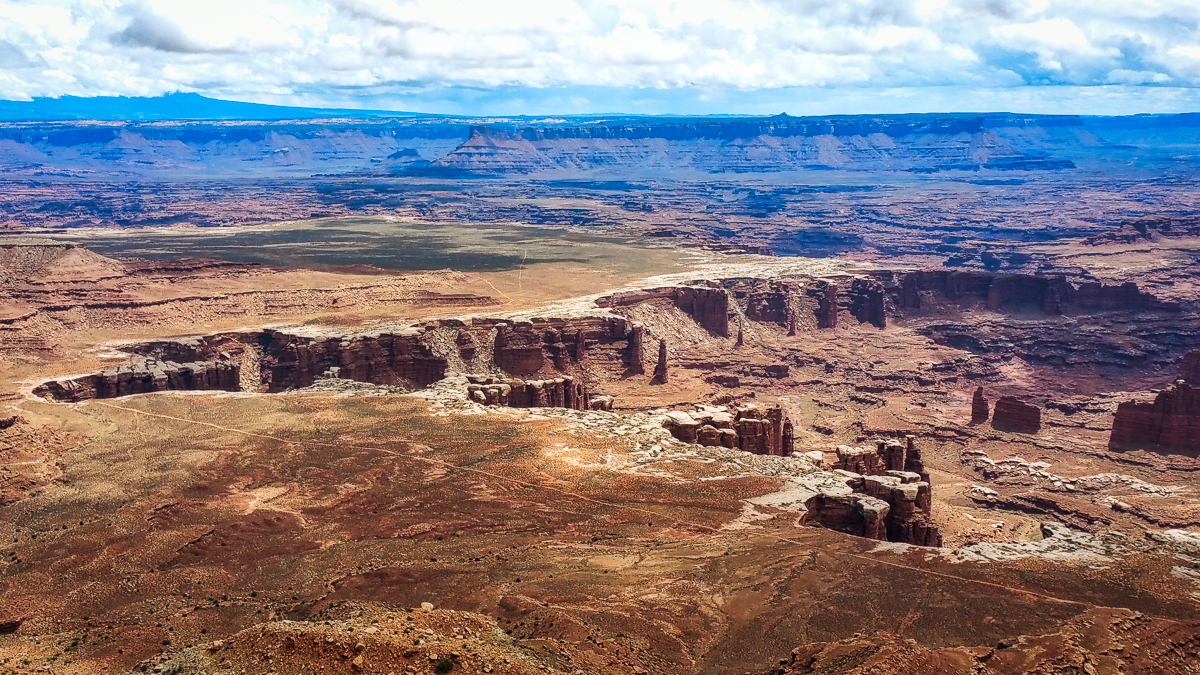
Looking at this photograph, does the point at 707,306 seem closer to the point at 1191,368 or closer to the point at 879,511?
the point at 1191,368

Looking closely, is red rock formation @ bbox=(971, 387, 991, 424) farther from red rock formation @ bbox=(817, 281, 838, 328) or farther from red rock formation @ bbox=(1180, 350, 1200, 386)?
red rock formation @ bbox=(817, 281, 838, 328)

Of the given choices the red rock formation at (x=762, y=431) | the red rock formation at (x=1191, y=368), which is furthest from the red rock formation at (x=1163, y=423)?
the red rock formation at (x=762, y=431)

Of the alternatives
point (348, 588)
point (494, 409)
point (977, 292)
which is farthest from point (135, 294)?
point (977, 292)

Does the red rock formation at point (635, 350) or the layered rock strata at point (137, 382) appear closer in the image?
the layered rock strata at point (137, 382)

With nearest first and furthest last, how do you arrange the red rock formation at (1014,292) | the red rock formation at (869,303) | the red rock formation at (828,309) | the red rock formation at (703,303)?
the red rock formation at (703,303) → the red rock formation at (1014,292) → the red rock formation at (828,309) → the red rock formation at (869,303)

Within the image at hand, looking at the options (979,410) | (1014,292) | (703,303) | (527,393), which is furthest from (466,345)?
(1014,292)

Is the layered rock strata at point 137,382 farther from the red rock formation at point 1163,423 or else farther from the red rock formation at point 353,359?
the red rock formation at point 1163,423

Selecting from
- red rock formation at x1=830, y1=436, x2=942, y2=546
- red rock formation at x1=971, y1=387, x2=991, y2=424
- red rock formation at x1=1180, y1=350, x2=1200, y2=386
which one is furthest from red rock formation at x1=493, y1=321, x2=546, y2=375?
red rock formation at x1=1180, y1=350, x2=1200, y2=386
